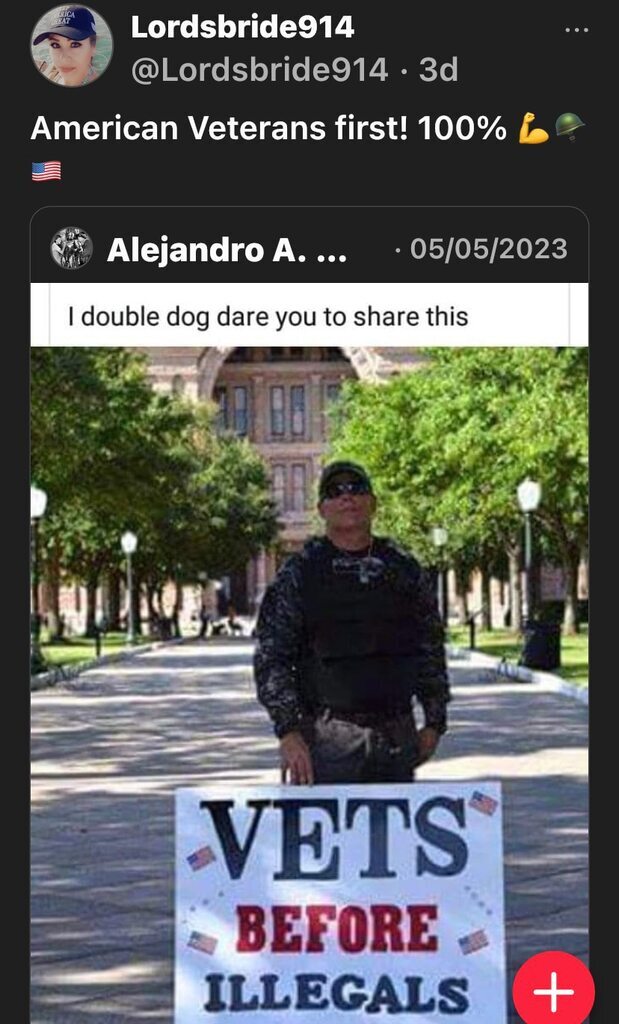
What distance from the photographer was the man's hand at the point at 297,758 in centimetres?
614

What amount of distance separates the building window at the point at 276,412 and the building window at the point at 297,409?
0.26 feet

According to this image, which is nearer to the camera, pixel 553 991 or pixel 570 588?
pixel 553 991

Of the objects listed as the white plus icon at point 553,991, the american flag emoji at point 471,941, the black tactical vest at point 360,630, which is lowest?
the white plus icon at point 553,991

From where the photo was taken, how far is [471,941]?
5.69m

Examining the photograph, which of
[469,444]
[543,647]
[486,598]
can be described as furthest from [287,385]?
[486,598]

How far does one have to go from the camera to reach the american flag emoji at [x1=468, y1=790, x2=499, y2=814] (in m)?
5.66

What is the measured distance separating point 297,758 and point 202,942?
27.8 inches

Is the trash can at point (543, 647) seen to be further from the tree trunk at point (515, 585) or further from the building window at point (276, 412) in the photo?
the tree trunk at point (515, 585)

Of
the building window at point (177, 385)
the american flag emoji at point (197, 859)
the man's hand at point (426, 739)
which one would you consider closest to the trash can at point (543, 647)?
the building window at point (177, 385)
